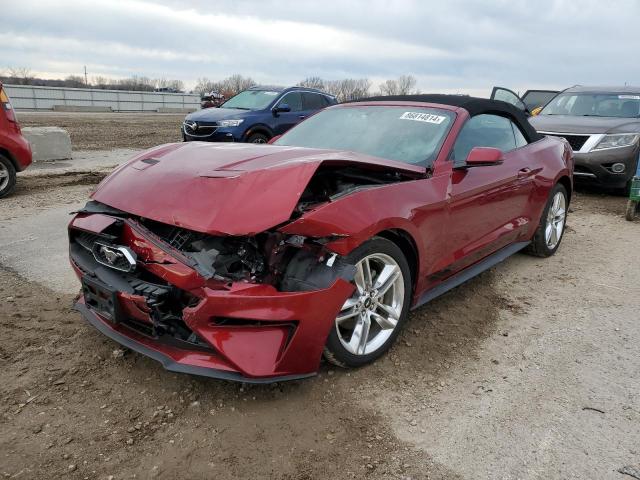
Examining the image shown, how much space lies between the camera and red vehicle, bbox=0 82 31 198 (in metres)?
6.98

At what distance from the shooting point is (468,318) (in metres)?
3.71

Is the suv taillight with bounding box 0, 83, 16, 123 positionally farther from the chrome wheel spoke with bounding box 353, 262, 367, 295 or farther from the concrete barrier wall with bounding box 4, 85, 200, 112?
the concrete barrier wall with bounding box 4, 85, 200, 112

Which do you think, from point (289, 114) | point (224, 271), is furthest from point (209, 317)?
point (289, 114)

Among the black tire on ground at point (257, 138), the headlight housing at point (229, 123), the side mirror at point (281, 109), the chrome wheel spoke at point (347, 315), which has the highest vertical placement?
the side mirror at point (281, 109)

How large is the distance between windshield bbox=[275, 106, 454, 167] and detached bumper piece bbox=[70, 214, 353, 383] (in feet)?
4.42

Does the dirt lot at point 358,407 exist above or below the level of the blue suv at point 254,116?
below

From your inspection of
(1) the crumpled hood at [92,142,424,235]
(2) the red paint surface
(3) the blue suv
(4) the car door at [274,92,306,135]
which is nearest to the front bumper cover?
(3) the blue suv

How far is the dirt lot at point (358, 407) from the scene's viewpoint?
2.23m

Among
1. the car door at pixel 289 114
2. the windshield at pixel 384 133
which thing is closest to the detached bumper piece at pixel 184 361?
the windshield at pixel 384 133

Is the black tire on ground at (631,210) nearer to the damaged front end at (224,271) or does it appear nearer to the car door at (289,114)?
the damaged front end at (224,271)

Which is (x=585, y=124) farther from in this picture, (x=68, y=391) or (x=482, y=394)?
(x=68, y=391)

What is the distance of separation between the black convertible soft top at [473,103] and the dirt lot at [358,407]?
1593 millimetres

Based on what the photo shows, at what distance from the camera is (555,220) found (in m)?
5.26

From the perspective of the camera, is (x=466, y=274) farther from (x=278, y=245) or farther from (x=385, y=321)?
(x=278, y=245)
